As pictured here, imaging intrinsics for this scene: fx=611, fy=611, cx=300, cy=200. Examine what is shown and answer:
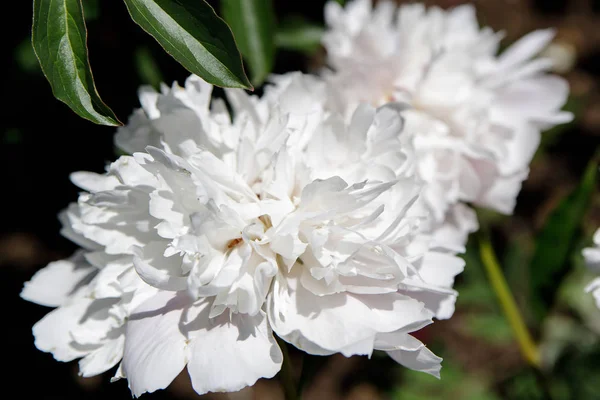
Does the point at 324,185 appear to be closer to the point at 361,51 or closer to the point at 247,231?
the point at 247,231

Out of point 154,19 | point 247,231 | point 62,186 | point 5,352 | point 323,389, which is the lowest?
point 323,389

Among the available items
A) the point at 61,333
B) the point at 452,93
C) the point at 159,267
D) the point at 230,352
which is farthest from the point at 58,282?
the point at 452,93

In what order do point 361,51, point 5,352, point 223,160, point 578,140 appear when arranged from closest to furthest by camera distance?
point 223,160, point 361,51, point 5,352, point 578,140

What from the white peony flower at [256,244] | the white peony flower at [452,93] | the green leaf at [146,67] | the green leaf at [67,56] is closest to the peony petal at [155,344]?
the white peony flower at [256,244]

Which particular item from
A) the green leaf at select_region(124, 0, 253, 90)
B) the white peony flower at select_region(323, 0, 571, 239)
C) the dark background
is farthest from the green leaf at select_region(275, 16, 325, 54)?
the green leaf at select_region(124, 0, 253, 90)

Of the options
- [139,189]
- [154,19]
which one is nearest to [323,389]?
[139,189]

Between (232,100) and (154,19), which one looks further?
(232,100)

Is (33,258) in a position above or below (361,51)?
below

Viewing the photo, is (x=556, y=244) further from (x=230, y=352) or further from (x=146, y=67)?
(x=146, y=67)

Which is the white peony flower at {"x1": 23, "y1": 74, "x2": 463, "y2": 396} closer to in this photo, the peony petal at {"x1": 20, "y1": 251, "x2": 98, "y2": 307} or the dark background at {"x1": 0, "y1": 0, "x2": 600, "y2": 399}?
the peony petal at {"x1": 20, "y1": 251, "x2": 98, "y2": 307}
